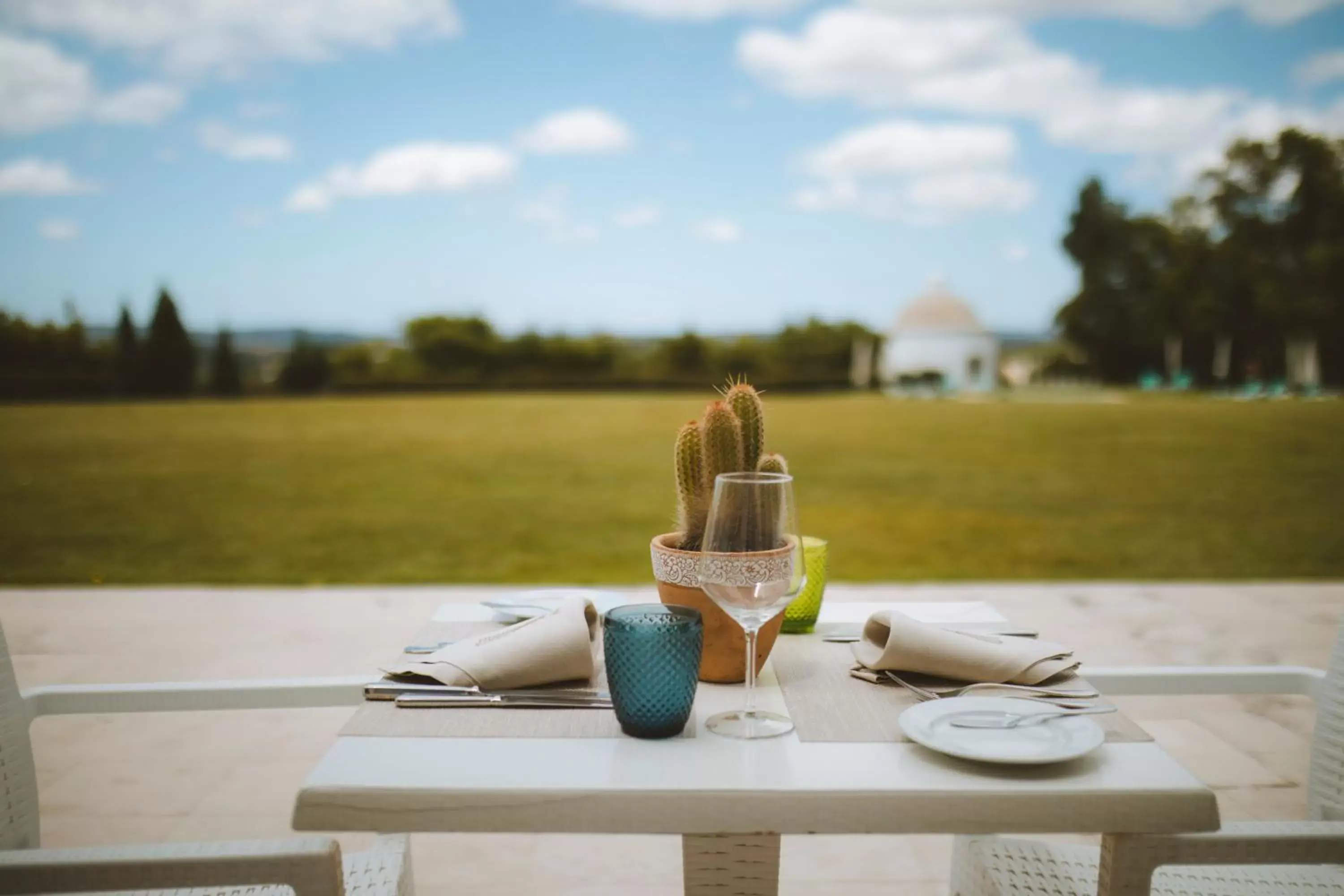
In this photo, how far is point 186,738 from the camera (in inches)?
103

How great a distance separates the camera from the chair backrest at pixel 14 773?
3.56 feet

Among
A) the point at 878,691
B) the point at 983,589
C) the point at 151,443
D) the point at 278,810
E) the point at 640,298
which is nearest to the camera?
the point at 878,691

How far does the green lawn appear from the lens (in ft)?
21.0

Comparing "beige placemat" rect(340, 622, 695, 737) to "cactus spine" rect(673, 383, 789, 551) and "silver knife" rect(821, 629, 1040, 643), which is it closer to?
"cactus spine" rect(673, 383, 789, 551)


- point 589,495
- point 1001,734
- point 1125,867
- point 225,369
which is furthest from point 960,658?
point 225,369

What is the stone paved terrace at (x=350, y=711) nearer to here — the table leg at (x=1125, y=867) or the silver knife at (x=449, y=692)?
the silver knife at (x=449, y=692)

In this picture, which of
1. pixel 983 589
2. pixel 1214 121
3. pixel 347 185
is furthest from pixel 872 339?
pixel 983 589

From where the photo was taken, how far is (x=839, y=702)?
102 cm

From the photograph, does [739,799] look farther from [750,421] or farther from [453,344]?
[453,344]

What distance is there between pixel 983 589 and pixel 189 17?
47.5 ft

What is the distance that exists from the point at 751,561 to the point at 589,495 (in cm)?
861

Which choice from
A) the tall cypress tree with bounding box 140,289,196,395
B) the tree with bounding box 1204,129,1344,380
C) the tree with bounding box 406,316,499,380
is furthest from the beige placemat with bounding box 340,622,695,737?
the tree with bounding box 1204,129,1344,380

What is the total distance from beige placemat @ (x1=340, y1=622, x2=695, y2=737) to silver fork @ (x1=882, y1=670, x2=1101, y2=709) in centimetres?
27

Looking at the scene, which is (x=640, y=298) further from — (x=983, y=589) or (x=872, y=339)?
(x=983, y=589)
